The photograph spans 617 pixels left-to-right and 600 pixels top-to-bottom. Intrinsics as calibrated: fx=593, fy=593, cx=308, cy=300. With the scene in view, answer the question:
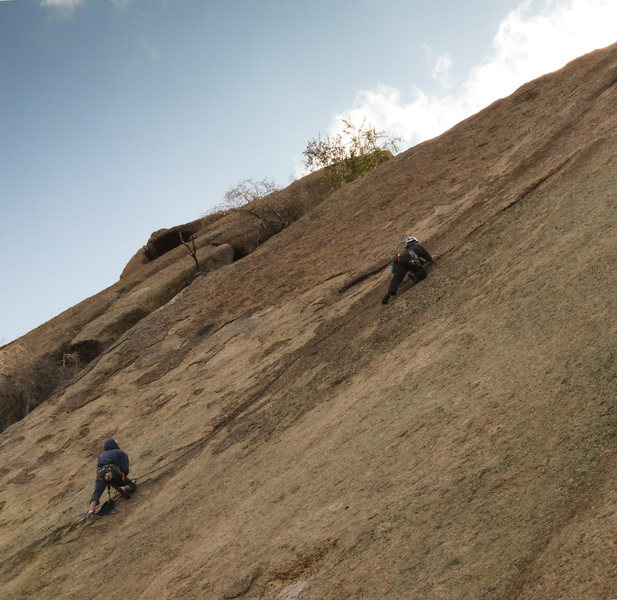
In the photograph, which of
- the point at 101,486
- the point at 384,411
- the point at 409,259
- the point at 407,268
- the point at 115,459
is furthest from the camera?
the point at 407,268

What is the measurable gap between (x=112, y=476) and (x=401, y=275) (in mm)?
7753

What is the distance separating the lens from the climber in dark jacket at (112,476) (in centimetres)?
1220

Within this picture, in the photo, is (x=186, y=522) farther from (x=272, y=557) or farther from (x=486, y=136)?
(x=486, y=136)

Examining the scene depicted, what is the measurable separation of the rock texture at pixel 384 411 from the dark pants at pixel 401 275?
29 cm

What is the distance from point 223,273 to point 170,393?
725 cm

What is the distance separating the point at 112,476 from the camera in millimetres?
12188

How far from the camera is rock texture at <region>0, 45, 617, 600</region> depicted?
20.8 ft

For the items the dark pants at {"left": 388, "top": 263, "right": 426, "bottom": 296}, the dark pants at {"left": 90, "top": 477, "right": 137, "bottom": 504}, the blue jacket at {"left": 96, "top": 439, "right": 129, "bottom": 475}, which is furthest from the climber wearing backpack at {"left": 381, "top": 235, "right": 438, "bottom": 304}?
the dark pants at {"left": 90, "top": 477, "right": 137, "bottom": 504}

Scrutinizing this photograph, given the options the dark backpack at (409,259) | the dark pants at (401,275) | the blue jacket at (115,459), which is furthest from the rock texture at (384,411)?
the blue jacket at (115,459)

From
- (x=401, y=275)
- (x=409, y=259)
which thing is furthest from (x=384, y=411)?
(x=409, y=259)

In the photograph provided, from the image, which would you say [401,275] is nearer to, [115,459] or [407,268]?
[407,268]

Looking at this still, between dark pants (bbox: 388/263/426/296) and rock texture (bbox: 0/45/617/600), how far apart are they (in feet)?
0.95

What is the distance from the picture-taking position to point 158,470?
1280cm

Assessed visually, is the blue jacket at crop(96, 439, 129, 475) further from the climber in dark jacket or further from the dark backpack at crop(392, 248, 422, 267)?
the dark backpack at crop(392, 248, 422, 267)
